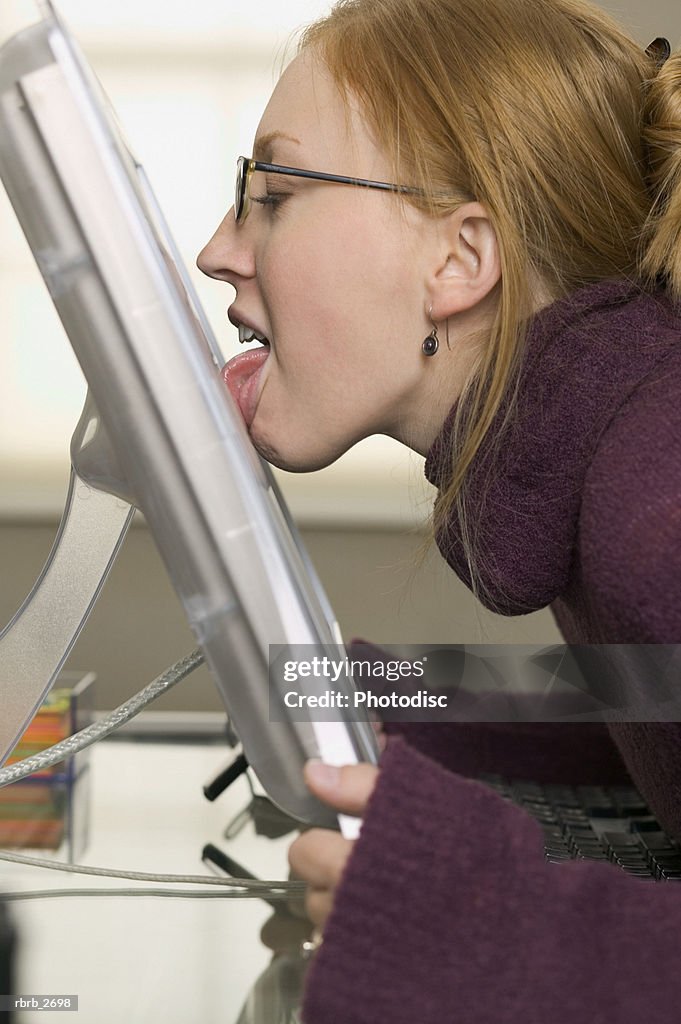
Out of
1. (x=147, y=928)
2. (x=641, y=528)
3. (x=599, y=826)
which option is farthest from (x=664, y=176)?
(x=147, y=928)

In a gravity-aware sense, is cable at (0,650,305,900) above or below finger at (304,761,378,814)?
below

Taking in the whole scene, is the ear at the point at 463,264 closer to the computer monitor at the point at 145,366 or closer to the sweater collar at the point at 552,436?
the sweater collar at the point at 552,436

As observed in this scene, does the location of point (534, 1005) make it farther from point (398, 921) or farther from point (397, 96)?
point (397, 96)

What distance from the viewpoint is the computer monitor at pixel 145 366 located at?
33 centimetres

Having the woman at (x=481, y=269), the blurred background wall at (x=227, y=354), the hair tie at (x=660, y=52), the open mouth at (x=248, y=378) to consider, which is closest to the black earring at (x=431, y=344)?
the woman at (x=481, y=269)

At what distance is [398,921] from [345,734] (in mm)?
71

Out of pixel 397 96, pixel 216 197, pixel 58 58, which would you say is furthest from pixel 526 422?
pixel 216 197

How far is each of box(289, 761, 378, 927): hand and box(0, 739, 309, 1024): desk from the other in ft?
0.31

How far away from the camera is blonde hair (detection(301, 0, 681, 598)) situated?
2.15ft

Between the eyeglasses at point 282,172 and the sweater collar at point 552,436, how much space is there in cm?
13

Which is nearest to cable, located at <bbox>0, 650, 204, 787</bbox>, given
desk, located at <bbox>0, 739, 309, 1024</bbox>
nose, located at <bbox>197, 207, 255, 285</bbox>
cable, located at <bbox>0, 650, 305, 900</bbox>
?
cable, located at <bbox>0, 650, 305, 900</bbox>

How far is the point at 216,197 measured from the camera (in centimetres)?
209

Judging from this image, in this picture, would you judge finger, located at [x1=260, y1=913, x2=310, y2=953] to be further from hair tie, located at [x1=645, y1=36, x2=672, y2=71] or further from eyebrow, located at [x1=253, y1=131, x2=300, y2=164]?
→ hair tie, located at [x1=645, y1=36, x2=672, y2=71]

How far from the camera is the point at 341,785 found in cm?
36
